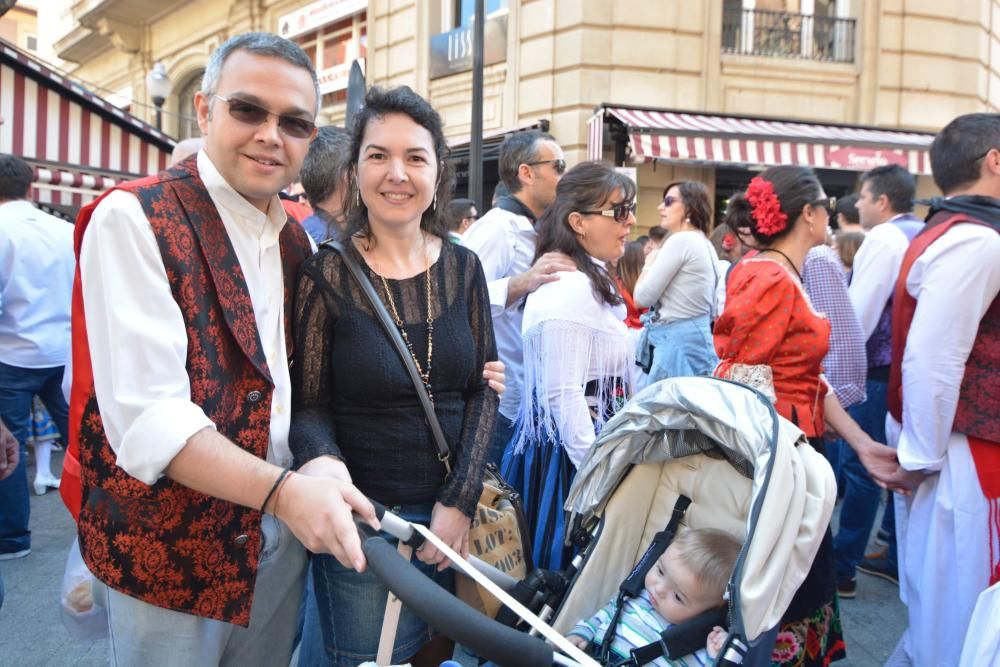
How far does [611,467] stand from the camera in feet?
7.82

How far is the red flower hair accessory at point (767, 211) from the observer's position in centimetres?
297

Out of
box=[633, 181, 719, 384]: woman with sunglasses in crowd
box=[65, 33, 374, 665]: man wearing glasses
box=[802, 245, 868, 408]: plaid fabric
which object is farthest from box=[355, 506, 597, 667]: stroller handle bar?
box=[633, 181, 719, 384]: woman with sunglasses in crowd

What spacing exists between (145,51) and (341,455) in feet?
83.5

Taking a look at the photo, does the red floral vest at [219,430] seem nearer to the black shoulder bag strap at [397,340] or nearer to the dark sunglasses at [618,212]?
the black shoulder bag strap at [397,340]

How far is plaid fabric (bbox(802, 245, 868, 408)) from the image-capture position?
11.6 feet

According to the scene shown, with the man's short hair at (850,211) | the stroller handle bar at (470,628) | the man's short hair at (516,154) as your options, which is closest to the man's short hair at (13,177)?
the man's short hair at (516,154)

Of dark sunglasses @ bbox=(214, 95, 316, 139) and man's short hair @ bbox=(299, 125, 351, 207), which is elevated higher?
man's short hair @ bbox=(299, 125, 351, 207)

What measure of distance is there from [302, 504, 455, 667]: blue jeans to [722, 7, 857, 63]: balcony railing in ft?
40.7

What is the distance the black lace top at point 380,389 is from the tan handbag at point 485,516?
2cm

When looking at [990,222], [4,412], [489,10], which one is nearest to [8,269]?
[4,412]

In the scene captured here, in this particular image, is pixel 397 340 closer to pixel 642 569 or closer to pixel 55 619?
pixel 642 569

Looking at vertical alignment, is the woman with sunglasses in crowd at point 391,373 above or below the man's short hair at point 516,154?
below

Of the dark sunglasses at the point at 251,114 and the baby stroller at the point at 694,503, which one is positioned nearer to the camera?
the dark sunglasses at the point at 251,114

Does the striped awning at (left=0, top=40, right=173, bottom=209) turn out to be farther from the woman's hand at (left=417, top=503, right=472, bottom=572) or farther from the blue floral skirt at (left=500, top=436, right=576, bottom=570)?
the woman's hand at (left=417, top=503, right=472, bottom=572)
